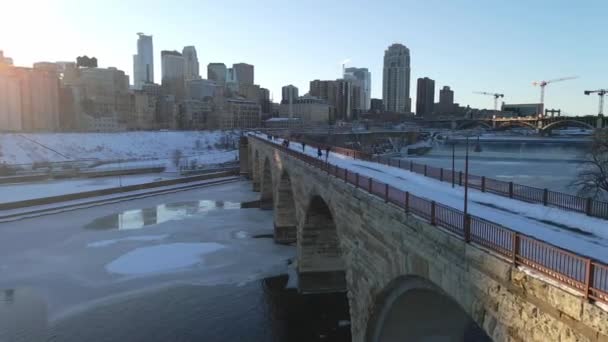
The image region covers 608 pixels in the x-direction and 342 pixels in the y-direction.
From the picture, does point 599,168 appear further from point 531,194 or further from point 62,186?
point 62,186

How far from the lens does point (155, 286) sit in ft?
92.6

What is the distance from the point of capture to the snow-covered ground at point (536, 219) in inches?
409

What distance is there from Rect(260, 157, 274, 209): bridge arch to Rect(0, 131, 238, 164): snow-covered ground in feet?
168

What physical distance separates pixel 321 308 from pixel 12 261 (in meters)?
24.5

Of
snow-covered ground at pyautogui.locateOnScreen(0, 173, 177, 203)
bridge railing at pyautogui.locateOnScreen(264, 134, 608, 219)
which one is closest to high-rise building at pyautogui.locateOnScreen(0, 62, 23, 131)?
snow-covered ground at pyautogui.locateOnScreen(0, 173, 177, 203)

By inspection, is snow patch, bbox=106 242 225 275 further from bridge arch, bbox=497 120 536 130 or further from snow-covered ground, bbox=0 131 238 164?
bridge arch, bbox=497 120 536 130

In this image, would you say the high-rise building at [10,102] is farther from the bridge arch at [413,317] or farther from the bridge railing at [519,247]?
the bridge railing at [519,247]

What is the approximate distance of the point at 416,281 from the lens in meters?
12.3

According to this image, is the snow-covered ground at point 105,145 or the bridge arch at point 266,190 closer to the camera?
the bridge arch at point 266,190

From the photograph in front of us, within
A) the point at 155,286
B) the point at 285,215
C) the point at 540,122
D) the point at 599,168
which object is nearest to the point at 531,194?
the point at 599,168

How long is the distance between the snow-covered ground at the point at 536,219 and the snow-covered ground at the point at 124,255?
16.6 meters

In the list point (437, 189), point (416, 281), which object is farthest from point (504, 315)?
point (437, 189)

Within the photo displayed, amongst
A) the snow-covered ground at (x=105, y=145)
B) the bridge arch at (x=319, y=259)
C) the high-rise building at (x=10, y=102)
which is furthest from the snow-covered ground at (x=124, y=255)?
the high-rise building at (x=10, y=102)

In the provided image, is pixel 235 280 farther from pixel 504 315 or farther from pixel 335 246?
pixel 504 315
